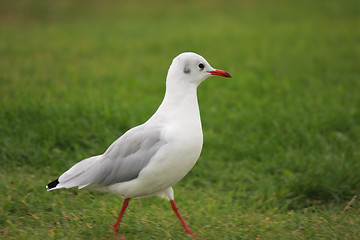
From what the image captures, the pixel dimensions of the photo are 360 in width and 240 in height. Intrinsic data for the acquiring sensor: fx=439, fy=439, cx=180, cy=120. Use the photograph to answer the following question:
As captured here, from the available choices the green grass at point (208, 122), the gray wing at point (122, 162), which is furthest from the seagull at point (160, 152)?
the green grass at point (208, 122)

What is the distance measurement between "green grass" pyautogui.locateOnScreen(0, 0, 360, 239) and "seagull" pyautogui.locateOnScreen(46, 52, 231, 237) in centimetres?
40

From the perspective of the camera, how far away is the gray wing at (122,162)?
3.62 meters

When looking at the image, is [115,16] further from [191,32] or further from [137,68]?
[137,68]

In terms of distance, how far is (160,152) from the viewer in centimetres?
352

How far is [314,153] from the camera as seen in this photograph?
5566mm

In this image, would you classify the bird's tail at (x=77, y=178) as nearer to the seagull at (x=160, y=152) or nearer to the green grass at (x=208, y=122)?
the seagull at (x=160, y=152)

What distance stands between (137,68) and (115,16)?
16.7 feet

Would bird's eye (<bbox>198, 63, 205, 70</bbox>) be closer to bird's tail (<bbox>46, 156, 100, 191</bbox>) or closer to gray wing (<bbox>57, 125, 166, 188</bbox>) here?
gray wing (<bbox>57, 125, 166, 188</bbox>)

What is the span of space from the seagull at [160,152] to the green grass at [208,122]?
0.40 metres

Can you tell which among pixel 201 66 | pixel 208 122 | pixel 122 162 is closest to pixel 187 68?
pixel 201 66

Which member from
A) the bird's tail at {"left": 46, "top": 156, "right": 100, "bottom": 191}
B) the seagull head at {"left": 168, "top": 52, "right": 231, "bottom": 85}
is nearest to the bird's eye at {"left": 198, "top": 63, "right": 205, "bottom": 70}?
the seagull head at {"left": 168, "top": 52, "right": 231, "bottom": 85}

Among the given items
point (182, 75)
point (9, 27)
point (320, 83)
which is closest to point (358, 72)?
point (320, 83)

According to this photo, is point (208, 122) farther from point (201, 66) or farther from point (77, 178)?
point (77, 178)

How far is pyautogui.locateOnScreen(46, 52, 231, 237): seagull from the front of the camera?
11.6 ft
